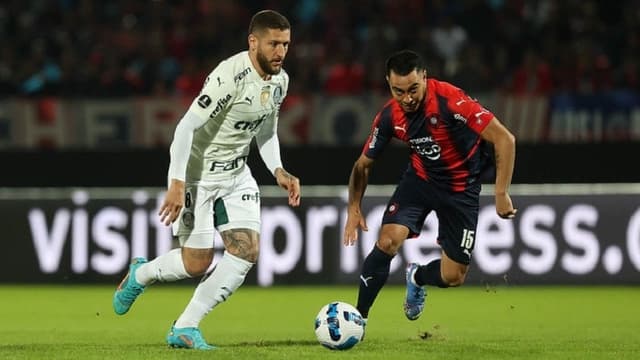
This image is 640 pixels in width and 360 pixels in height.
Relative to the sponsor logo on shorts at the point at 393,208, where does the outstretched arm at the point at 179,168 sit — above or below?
above

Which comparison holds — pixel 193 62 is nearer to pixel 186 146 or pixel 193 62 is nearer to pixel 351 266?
pixel 351 266

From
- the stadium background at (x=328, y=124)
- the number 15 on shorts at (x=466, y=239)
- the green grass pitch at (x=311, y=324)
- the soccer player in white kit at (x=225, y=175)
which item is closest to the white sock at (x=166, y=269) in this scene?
Result: the soccer player in white kit at (x=225, y=175)

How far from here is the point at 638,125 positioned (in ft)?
43.6

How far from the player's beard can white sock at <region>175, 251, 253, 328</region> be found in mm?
1060

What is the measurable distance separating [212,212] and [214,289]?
48 centimetres

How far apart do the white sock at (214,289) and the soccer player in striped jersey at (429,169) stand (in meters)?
0.75

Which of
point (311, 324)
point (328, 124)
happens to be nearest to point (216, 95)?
point (311, 324)

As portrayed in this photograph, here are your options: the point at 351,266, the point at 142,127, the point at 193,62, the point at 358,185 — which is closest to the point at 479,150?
the point at 358,185

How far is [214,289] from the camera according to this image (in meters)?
7.45

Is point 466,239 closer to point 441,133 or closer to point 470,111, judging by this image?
point 441,133

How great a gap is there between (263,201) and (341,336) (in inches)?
229

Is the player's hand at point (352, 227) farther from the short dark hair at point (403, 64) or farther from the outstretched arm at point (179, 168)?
the outstretched arm at point (179, 168)

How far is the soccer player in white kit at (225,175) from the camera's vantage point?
7344 mm

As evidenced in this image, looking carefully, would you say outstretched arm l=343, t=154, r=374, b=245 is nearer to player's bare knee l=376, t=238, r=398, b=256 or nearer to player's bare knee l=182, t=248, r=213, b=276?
player's bare knee l=376, t=238, r=398, b=256
